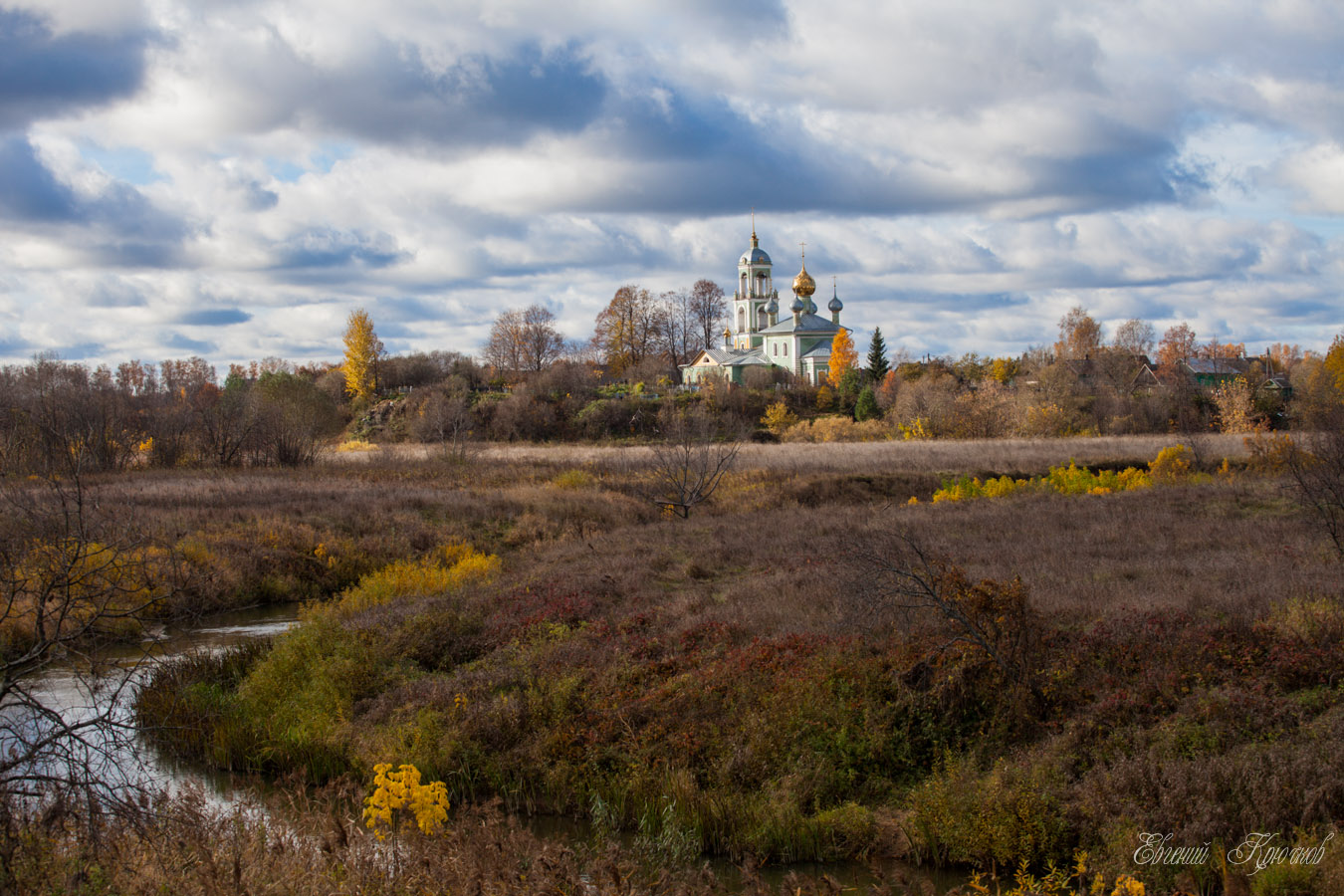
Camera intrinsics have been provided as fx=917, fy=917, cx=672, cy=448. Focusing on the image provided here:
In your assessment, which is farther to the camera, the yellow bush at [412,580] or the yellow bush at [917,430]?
the yellow bush at [917,430]

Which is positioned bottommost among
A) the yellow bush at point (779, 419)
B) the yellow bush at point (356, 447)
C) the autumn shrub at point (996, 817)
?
the autumn shrub at point (996, 817)

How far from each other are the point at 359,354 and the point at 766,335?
39.6 metres

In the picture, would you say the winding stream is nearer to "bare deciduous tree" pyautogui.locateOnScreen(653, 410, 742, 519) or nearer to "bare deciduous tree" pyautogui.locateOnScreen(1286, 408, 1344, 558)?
"bare deciduous tree" pyautogui.locateOnScreen(1286, 408, 1344, 558)

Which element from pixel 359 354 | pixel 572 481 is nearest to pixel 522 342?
pixel 359 354

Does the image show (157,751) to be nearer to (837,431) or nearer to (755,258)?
(837,431)

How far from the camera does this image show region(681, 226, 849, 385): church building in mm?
86438

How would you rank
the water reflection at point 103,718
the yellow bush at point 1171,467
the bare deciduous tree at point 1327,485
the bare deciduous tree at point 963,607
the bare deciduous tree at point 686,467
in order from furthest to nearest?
the bare deciduous tree at point 686,467 < the yellow bush at point 1171,467 < the bare deciduous tree at point 1327,485 < the bare deciduous tree at point 963,607 < the water reflection at point 103,718

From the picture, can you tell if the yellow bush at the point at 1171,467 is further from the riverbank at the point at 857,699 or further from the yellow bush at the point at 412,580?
the yellow bush at the point at 412,580

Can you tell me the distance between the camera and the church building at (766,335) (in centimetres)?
8644

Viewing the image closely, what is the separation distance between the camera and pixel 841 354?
84.4m

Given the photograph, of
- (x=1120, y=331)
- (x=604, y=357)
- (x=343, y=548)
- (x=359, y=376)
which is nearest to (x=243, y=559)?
(x=343, y=548)

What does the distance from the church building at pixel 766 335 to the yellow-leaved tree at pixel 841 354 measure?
158 cm

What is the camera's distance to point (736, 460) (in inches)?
1500

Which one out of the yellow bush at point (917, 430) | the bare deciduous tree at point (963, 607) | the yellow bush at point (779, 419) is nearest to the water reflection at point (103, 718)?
the bare deciduous tree at point (963, 607)
